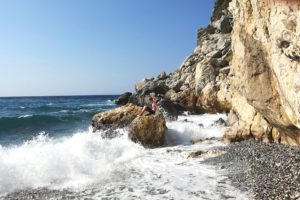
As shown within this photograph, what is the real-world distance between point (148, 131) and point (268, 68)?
7944 mm

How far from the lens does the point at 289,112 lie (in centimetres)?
1281

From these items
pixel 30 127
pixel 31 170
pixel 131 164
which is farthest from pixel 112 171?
pixel 30 127

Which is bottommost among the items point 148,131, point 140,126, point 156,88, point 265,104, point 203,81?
point 148,131

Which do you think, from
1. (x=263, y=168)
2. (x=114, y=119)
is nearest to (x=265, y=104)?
(x=263, y=168)

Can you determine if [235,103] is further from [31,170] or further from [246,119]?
[31,170]

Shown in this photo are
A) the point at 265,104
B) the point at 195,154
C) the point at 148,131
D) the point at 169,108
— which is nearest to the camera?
the point at 265,104

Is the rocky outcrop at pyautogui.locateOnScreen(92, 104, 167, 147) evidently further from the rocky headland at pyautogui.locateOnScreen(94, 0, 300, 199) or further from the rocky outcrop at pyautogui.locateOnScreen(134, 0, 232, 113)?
the rocky outcrop at pyautogui.locateOnScreen(134, 0, 232, 113)

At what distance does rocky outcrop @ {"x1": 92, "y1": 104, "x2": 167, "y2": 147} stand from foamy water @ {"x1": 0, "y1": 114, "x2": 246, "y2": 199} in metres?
0.64

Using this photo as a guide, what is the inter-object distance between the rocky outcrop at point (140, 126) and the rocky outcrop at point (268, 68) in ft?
12.5

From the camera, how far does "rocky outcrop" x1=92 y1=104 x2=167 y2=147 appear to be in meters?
19.8

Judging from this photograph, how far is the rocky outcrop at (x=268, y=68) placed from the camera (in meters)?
10.7

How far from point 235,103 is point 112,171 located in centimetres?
971

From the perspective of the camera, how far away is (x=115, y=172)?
14.3 m

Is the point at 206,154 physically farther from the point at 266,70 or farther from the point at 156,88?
the point at 156,88
